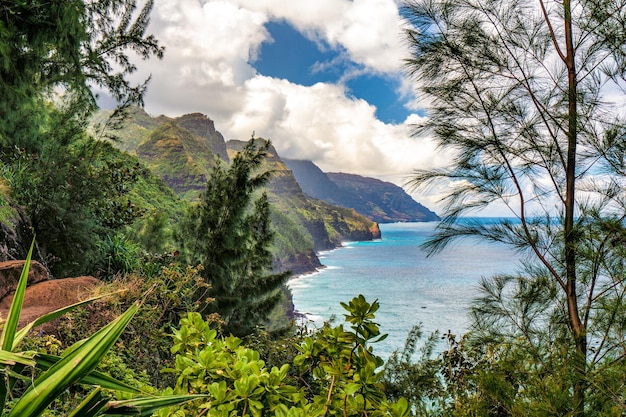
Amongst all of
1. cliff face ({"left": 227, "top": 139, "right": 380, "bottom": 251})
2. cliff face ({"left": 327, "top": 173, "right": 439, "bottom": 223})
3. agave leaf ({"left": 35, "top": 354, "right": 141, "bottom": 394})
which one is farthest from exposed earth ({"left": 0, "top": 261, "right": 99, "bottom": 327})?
cliff face ({"left": 327, "top": 173, "right": 439, "bottom": 223})

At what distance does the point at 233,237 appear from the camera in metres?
6.01

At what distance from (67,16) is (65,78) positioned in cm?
188

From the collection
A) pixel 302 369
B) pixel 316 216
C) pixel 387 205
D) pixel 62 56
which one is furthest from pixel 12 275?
pixel 387 205

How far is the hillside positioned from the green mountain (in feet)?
124

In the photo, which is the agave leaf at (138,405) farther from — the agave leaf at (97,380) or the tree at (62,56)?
the tree at (62,56)

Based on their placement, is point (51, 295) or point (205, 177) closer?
point (51, 295)

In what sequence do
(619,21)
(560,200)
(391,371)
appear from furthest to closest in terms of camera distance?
(391,371) → (560,200) → (619,21)

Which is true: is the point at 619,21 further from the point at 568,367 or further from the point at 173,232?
the point at 173,232

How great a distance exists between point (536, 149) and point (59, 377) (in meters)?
2.53

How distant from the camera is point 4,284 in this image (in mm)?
3654

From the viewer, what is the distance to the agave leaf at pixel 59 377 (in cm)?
65

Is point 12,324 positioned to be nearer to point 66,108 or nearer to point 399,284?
point 66,108

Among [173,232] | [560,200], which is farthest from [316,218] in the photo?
[560,200]

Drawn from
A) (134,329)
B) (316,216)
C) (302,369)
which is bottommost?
(134,329)
